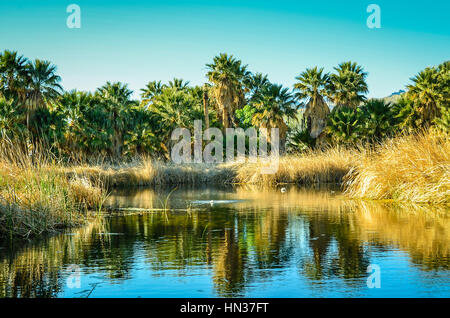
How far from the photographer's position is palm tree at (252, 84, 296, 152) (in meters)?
46.4

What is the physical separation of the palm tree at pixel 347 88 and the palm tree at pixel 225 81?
9.68 metres

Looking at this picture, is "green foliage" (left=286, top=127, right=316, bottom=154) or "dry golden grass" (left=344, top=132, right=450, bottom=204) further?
"green foliage" (left=286, top=127, right=316, bottom=154)

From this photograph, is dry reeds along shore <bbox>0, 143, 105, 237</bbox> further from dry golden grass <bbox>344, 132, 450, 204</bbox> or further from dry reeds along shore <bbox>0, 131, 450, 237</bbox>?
dry golden grass <bbox>344, 132, 450, 204</bbox>

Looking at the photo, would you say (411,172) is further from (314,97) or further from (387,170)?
(314,97)

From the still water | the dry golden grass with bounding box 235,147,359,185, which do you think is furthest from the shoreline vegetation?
the still water

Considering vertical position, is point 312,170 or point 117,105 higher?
point 117,105

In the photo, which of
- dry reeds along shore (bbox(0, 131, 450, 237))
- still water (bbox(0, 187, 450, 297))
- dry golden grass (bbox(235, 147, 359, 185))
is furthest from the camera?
dry golden grass (bbox(235, 147, 359, 185))

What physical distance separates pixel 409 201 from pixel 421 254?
8.46 meters

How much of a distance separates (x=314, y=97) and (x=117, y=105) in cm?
1787

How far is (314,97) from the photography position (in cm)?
4834

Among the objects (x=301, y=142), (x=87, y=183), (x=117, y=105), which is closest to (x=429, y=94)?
(x=301, y=142)

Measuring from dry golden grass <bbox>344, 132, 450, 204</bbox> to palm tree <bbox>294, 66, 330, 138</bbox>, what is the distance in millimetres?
30428

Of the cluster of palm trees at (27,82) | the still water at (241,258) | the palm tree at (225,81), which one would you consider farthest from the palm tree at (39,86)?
the still water at (241,258)
